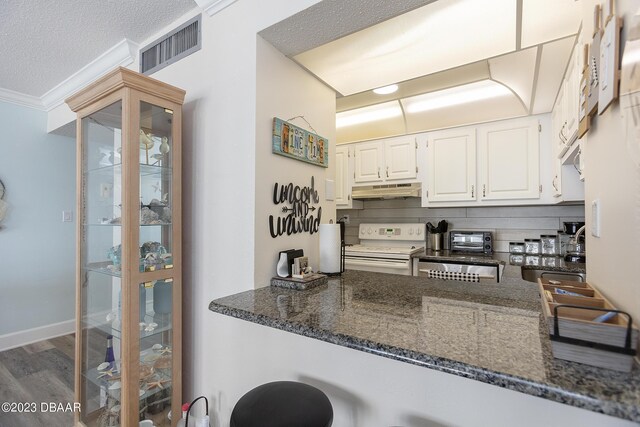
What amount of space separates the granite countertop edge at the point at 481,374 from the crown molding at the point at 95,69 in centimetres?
216

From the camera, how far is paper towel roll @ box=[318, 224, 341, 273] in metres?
1.61

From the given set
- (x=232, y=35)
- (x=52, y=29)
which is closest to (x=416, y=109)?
(x=232, y=35)

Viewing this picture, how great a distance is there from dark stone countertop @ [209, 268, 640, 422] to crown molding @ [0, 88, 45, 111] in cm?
347

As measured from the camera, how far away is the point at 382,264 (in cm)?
302

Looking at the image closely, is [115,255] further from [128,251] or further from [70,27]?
[70,27]

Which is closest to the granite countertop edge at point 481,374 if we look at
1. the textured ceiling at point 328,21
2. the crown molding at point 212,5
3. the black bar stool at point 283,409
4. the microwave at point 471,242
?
the black bar stool at point 283,409

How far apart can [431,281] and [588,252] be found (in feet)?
2.03

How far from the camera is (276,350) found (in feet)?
4.39

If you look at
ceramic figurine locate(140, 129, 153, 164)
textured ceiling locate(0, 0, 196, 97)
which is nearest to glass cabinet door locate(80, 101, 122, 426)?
ceramic figurine locate(140, 129, 153, 164)

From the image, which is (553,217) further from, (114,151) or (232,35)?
(114,151)

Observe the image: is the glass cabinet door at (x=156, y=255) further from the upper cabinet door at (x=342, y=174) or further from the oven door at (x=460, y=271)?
the upper cabinet door at (x=342, y=174)

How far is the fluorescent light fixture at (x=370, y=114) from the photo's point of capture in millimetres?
2871

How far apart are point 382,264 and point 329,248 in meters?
1.55

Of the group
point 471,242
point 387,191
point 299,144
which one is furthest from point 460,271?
point 299,144
